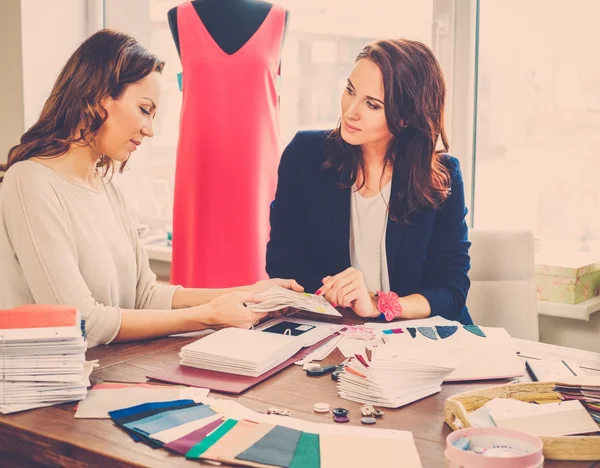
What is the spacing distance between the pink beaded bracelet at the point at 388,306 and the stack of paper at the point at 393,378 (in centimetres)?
51

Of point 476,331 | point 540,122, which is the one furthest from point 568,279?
point 476,331

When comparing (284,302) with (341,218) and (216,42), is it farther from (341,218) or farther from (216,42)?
(216,42)

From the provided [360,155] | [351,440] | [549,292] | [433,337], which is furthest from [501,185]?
[351,440]

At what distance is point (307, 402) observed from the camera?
126 centimetres

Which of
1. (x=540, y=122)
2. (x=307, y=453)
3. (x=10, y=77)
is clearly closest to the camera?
(x=307, y=453)

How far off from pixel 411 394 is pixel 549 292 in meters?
1.51

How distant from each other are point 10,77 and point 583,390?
123 inches

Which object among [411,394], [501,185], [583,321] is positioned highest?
[501,185]

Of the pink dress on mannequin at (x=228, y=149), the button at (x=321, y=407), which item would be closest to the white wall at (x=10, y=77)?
the pink dress on mannequin at (x=228, y=149)

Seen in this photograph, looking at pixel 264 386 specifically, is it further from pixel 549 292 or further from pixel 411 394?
pixel 549 292

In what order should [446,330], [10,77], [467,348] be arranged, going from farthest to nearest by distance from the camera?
[10,77] < [446,330] < [467,348]

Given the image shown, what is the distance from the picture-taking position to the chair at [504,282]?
7.43ft

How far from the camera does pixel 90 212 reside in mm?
1718

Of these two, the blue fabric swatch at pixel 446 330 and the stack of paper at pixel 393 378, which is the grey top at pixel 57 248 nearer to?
A: the stack of paper at pixel 393 378
